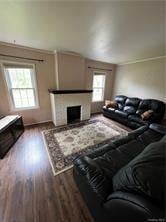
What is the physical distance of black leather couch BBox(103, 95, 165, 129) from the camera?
3.24 metres

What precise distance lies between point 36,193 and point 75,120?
2811mm

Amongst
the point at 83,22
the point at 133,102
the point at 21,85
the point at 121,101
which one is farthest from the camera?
the point at 121,101

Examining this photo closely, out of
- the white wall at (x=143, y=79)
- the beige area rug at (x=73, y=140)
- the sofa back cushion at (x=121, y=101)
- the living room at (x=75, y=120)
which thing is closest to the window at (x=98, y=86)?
the living room at (x=75, y=120)

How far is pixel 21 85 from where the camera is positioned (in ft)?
10.6

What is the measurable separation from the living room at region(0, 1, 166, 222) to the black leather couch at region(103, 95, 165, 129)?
0.04 m

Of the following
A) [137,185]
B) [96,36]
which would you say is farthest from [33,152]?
[96,36]

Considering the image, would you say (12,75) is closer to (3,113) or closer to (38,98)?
(38,98)

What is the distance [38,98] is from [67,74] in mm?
1396

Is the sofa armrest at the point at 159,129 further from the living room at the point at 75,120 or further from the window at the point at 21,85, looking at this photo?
the window at the point at 21,85

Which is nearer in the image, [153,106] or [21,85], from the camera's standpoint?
[21,85]

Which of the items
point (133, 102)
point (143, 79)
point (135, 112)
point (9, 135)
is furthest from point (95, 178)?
point (143, 79)

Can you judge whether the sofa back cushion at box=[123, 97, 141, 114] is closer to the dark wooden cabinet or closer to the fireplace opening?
the fireplace opening

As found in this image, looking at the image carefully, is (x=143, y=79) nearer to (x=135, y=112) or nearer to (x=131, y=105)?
(x=131, y=105)

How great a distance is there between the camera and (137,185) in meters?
0.63
